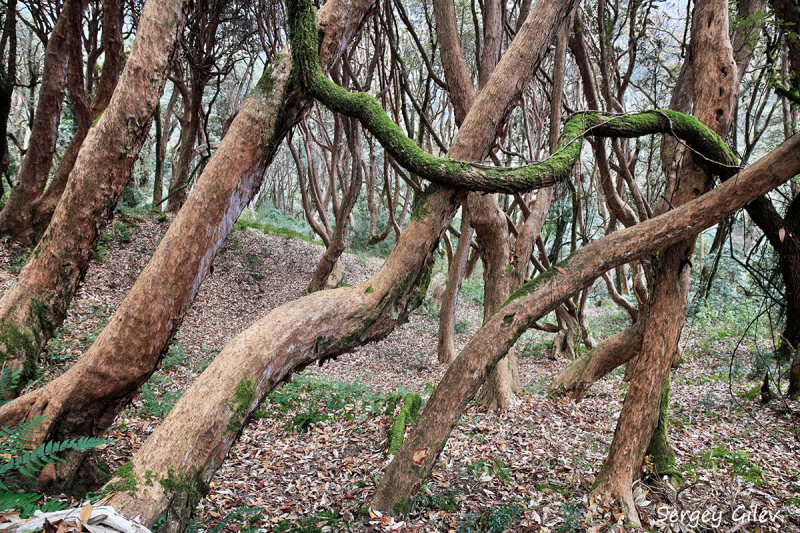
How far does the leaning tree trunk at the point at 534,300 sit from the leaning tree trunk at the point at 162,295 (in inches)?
76.3

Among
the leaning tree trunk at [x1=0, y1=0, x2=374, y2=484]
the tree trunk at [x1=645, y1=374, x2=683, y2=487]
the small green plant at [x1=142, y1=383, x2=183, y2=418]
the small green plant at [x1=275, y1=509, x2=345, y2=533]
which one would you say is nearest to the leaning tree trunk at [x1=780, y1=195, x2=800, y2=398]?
the tree trunk at [x1=645, y1=374, x2=683, y2=487]

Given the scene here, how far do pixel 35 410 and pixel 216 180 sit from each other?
1.99 metres

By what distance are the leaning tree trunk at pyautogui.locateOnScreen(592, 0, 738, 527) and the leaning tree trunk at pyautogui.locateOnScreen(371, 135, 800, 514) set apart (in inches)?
16.4

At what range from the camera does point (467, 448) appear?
4.64 m

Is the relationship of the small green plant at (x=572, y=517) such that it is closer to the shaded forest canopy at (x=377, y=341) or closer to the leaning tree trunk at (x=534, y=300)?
the shaded forest canopy at (x=377, y=341)

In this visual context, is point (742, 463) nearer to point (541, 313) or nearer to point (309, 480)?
point (541, 313)

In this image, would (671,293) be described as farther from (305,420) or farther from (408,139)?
(305,420)

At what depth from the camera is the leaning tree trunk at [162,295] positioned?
3.04 meters

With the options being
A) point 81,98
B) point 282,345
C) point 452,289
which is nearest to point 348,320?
point 282,345

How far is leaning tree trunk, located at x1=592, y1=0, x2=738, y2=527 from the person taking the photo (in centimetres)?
377

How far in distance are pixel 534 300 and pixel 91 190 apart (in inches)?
140

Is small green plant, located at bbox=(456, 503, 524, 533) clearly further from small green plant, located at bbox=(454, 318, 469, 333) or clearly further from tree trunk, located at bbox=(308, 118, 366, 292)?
small green plant, located at bbox=(454, 318, 469, 333)

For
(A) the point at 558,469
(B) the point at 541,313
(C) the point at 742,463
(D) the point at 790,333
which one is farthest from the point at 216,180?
(D) the point at 790,333

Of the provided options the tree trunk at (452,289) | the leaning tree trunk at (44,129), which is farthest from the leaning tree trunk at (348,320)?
the leaning tree trunk at (44,129)
